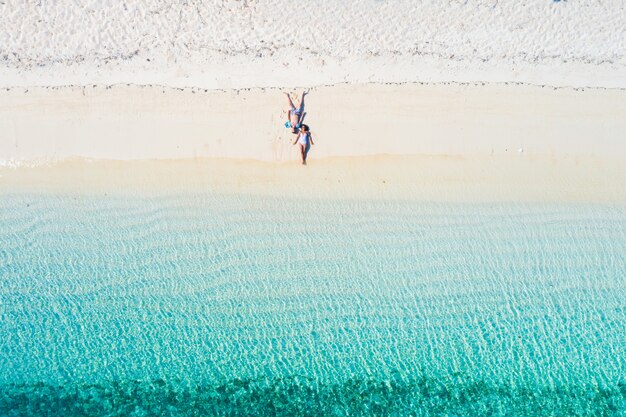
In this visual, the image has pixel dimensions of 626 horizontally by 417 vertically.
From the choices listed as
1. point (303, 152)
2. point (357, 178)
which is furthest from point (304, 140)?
point (357, 178)

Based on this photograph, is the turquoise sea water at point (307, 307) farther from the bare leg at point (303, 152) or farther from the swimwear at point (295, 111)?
the swimwear at point (295, 111)

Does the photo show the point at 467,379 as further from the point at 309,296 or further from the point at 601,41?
the point at 601,41

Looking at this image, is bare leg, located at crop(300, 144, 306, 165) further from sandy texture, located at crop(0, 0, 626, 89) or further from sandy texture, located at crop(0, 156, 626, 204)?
sandy texture, located at crop(0, 0, 626, 89)

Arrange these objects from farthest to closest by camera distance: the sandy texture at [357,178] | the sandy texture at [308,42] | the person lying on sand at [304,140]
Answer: the sandy texture at [357,178] → the person lying on sand at [304,140] → the sandy texture at [308,42]

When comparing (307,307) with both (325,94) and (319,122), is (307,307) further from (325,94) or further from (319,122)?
(325,94)

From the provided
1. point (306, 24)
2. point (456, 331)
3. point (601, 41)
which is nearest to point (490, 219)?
point (456, 331)

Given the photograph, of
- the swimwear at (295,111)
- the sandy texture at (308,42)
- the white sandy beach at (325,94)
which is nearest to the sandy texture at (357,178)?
the white sandy beach at (325,94)
